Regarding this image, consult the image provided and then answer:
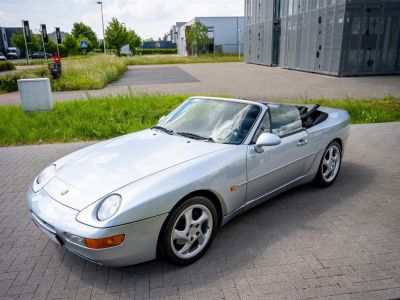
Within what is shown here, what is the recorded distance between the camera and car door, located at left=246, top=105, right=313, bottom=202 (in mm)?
3416

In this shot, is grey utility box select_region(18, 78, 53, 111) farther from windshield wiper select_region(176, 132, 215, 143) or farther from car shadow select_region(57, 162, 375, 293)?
car shadow select_region(57, 162, 375, 293)

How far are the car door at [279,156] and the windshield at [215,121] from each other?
18 centimetres

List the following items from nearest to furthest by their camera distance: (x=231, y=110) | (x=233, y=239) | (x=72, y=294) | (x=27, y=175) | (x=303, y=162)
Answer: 1. (x=72, y=294)
2. (x=233, y=239)
3. (x=231, y=110)
4. (x=303, y=162)
5. (x=27, y=175)

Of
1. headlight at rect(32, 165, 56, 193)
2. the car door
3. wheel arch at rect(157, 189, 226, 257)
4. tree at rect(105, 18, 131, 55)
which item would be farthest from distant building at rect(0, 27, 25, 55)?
wheel arch at rect(157, 189, 226, 257)

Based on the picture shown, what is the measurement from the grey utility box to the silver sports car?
22.3 feet

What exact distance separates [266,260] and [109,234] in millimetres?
1434

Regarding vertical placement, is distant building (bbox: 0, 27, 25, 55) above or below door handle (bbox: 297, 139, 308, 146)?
above

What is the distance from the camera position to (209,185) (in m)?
2.95

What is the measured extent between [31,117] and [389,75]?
761 inches

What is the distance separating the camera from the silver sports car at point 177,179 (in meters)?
2.55

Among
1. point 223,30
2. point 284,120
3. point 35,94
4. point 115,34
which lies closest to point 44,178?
point 284,120

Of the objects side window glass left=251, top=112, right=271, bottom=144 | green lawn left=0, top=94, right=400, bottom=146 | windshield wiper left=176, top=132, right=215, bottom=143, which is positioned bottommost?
green lawn left=0, top=94, right=400, bottom=146

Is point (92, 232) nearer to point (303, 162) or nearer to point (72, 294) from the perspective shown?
point (72, 294)

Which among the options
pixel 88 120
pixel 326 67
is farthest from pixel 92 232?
pixel 326 67
